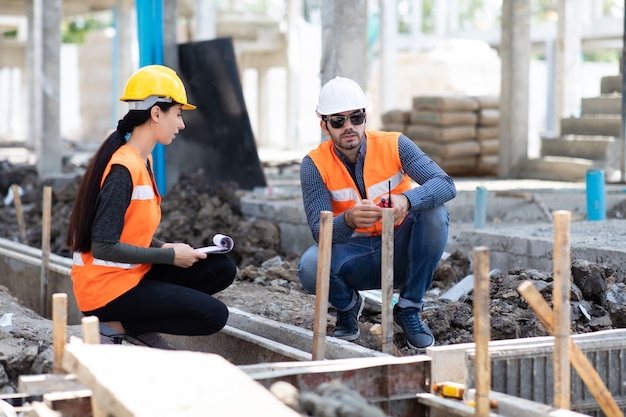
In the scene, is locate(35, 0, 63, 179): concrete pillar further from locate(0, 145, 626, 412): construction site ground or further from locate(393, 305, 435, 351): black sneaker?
locate(393, 305, 435, 351): black sneaker

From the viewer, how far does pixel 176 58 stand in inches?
467

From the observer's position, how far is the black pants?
4738 mm

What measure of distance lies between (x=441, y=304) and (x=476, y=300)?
8.82 feet

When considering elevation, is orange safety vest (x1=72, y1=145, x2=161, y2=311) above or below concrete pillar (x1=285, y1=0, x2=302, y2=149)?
below

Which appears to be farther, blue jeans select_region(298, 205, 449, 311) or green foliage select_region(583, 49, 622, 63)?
green foliage select_region(583, 49, 622, 63)

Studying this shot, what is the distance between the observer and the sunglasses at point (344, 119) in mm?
5121

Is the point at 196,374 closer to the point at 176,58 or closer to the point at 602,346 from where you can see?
the point at 602,346

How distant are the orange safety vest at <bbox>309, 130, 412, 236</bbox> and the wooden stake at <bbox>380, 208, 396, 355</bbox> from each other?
51cm

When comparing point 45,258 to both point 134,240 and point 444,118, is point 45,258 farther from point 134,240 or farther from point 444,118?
point 444,118

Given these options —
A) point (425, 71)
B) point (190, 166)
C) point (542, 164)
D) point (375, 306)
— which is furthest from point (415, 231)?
point (425, 71)

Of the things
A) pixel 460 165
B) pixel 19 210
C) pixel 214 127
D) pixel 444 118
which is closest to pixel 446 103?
pixel 444 118

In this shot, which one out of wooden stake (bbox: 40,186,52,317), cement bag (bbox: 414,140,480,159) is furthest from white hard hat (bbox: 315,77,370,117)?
cement bag (bbox: 414,140,480,159)

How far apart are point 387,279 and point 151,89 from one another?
1428 mm

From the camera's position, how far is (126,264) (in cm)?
472
